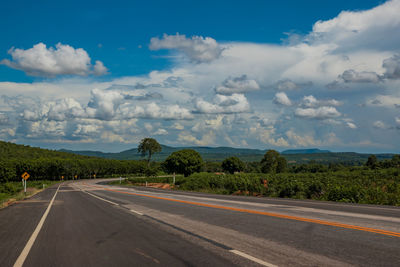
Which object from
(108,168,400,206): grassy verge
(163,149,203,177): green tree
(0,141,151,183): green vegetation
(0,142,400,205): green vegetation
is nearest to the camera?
(108,168,400,206): grassy verge

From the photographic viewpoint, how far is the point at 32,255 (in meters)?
7.40

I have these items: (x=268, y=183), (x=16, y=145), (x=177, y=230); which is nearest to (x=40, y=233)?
(x=177, y=230)

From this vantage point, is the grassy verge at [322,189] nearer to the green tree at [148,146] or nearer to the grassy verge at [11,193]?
the grassy verge at [11,193]

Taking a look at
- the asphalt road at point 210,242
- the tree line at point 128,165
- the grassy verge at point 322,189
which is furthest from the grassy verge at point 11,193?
the tree line at point 128,165

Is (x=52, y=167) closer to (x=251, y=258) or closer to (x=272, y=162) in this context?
(x=272, y=162)

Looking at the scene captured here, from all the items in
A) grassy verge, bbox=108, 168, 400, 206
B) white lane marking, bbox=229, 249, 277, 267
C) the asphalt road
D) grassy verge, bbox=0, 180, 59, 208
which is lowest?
grassy verge, bbox=0, 180, 59, 208

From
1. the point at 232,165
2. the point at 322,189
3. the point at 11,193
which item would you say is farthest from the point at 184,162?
the point at 322,189

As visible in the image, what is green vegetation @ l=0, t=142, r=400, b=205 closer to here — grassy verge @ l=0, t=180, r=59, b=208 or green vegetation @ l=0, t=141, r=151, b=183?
green vegetation @ l=0, t=141, r=151, b=183

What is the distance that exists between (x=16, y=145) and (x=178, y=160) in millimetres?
136323

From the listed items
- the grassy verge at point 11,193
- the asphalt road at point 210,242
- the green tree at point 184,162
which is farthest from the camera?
the green tree at point 184,162

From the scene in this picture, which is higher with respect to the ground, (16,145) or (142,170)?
(16,145)

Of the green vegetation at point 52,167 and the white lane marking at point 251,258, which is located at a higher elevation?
the white lane marking at point 251,258

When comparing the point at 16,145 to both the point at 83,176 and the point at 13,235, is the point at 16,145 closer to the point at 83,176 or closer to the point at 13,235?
the point at 83,176

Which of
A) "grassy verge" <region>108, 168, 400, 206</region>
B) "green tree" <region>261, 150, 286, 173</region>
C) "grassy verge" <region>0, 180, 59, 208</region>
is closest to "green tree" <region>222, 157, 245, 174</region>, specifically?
"green tree" <region>261, 150, 286, 173</region>
